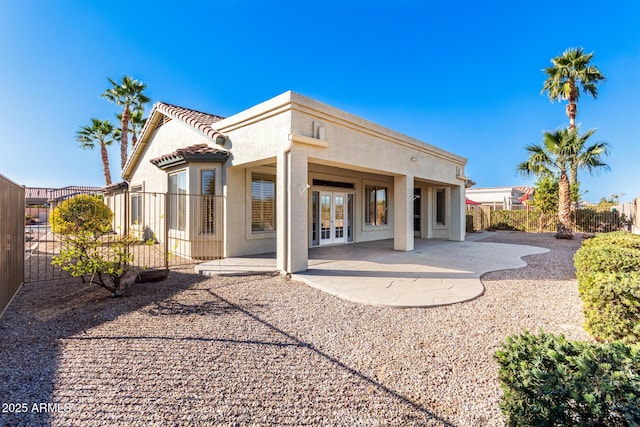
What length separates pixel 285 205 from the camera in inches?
305

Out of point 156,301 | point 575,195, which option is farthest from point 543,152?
point 156,301

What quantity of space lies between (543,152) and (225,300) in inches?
801

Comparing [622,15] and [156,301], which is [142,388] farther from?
[622,15]

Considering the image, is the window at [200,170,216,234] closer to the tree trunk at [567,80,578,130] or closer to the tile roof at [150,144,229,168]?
the tile roof at [150,144,229,168]

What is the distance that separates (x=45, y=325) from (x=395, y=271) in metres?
7.69

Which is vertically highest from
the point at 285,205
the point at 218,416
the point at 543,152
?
the point at 543,152

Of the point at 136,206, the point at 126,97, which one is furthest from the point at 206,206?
the point at 126,97

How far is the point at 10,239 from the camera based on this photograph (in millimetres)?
5887

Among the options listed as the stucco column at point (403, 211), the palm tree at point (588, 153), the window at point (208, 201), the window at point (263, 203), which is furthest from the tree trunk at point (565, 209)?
the window at point (208, 201)

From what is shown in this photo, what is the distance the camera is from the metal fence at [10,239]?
5242mm

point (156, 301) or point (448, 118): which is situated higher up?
point (448, 118)

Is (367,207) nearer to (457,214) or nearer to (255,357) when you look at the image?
(457,214)

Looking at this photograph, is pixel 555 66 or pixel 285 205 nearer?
pixel 285 205

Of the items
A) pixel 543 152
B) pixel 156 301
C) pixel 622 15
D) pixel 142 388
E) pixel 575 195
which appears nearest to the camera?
pixel 142 388
